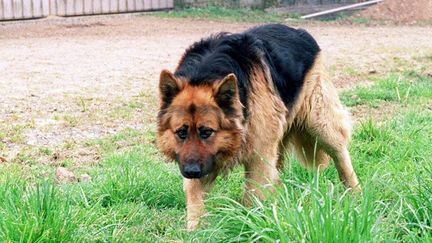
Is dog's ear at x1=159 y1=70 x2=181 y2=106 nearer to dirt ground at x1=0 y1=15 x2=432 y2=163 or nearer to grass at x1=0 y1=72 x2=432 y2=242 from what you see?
grass at x1=0 y1=72 x2=432 y2=242

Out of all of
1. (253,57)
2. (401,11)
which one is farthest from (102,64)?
(401,11)

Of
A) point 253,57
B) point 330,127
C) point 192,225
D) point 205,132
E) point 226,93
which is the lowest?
point 192,225

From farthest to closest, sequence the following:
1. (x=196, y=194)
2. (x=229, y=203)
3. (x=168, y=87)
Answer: (x=196, y=194) → (x=168, y=87) → (x=229, y=203)

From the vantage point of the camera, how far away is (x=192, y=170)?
494 centimetres

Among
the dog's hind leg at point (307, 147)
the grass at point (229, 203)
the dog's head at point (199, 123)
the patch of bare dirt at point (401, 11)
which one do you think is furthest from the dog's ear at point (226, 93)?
the patch of bare dirt at point (401, 11)

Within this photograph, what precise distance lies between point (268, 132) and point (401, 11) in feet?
46.8

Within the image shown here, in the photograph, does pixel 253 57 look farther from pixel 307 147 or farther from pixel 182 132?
pixel 307 147

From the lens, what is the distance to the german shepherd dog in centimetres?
508

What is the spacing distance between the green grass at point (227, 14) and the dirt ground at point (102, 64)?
684 mm

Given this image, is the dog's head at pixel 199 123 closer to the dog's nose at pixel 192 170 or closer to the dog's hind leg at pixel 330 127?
the dog's nose at pixel 192 170

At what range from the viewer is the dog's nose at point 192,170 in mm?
4941

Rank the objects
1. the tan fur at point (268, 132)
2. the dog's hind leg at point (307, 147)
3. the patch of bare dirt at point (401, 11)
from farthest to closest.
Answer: the patch of bare dirt at point (401, 11) → the dog's hind leg at point (307, 147) → the tan fur at point (268, 132)

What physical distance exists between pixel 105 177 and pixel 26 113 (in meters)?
3.21

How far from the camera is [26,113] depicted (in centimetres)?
862
